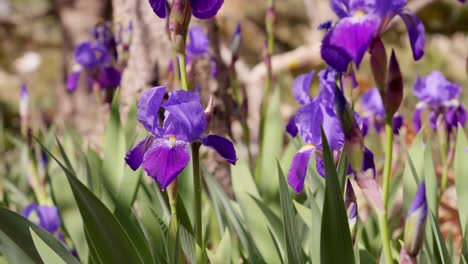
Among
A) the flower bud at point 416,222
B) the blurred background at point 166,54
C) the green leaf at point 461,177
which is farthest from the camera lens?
the blurred background at point 166,54

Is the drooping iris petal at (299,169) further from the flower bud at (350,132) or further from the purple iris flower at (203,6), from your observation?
the purple iris flower at (203,6)

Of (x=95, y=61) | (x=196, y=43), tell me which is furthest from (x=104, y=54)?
(x=196, y=43)

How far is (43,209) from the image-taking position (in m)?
1.71

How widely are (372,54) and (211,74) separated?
1.54m

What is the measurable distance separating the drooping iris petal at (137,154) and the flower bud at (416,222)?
0.46 m

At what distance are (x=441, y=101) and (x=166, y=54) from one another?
108cm

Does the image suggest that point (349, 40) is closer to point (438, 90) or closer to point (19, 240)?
point (19, 240)

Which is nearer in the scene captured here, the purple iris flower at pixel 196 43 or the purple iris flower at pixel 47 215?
the purple iris flower at pixel 47 215

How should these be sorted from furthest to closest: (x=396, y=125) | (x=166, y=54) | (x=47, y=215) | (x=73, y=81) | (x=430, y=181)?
(x=73, y=81)
(x=166, y=54)
(x=47, y=215)
(x=396, y=125)
(x=430, y=181)

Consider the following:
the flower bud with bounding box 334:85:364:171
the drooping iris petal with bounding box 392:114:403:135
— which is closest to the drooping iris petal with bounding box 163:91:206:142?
the flower bud with bounding box 334:85:364:171

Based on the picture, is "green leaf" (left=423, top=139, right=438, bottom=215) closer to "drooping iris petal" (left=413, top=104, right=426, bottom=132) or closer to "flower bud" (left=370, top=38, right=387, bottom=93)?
"flower bud" (left=370, top=38, right=387, bottom=93)

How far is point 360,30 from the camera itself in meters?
0.79

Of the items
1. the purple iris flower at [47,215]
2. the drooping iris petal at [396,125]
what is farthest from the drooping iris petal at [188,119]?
the purple iris flower at [47,215]

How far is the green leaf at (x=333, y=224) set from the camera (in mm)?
Answer: 789
